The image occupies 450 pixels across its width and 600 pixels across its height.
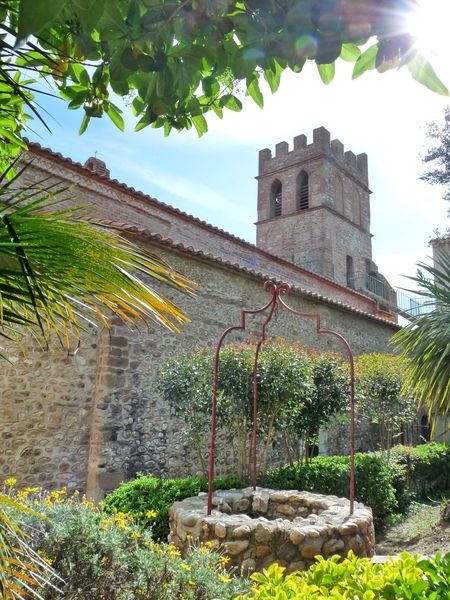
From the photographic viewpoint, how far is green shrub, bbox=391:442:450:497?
9414 mm

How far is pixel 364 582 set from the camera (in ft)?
5.88

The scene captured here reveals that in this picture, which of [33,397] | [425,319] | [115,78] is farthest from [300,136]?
[115,78]

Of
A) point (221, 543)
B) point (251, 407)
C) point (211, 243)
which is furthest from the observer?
point (211, 243)

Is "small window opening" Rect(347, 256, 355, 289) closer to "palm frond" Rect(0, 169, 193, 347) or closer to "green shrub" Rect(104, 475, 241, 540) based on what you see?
"green shrub" Rect(104, 475, 241, 540)

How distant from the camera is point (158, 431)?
23.9 feet

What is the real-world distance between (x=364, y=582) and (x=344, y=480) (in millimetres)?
5892

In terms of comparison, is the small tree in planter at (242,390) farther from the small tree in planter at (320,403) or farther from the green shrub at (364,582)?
the green shrub at (364,582)

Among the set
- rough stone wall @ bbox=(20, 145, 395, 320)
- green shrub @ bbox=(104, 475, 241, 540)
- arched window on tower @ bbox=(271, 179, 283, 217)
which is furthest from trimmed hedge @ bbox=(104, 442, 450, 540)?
arched window on tower @ bbox=(271, 179, 283, 217)

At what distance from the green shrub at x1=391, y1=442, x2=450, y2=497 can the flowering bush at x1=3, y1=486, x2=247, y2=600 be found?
7.27 meters

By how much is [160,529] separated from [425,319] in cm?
435

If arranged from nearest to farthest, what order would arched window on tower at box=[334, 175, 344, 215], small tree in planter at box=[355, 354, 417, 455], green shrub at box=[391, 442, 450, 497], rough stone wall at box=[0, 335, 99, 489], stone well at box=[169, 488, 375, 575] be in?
stone well at box=[169, 488, 375, 575]
rough stone wall at box=[0, 335, 99, 489]
small tree in planter at box=[355, 354, 417, 455]
green shrub at box=[391, 442, 450, 497]
arched window on tower at box=[334, 175, 344, 215]

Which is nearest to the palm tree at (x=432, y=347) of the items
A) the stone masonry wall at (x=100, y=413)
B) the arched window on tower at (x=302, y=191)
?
the stone masonry wall at (x=100, y=413)

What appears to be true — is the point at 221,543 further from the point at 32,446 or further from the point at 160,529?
the point at 32,446

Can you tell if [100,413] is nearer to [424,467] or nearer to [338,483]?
[338,483]
